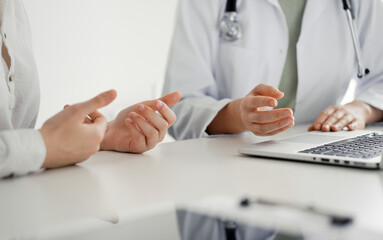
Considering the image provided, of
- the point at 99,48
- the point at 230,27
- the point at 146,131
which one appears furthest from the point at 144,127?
the point at 99,48

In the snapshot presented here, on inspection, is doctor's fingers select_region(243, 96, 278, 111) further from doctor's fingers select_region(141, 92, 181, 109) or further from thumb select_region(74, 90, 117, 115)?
thumb select_region(74, 90, 117, 115)

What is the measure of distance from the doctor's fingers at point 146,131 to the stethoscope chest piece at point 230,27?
1.86ft

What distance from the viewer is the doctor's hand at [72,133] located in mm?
627

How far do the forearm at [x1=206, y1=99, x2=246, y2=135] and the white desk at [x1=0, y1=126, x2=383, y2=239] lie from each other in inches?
11.8

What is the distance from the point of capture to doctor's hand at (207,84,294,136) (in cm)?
84

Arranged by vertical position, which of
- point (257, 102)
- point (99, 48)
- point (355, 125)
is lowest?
point (99, 48)

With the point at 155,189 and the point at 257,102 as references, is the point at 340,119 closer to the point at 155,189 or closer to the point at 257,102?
the point at 257,102

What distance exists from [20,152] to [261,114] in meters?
0.47

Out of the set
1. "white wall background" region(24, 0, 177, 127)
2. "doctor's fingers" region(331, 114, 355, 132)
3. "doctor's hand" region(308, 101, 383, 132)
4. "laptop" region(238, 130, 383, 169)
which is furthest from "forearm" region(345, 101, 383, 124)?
"white wall background" region(24, 0, 177, 127)

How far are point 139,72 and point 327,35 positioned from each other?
184 centimetres

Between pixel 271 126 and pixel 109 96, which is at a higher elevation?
pixel 109 96

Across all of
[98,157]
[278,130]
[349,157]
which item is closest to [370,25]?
[278,130]

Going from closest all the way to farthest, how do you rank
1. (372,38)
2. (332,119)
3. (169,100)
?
(169,100) → (332,119) → (372,38)

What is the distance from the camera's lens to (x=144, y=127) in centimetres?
80
